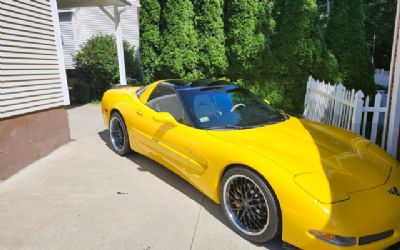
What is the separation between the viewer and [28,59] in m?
4.93

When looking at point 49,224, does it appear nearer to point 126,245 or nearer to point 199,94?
point 126,245

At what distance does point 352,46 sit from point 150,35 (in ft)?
17.3

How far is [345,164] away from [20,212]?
3372mm

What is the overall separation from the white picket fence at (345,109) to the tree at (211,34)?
2504 mm

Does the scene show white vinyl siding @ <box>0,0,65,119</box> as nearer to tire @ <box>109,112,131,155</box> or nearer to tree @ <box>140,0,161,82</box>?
tire @ <box>109,112,131,155</box>

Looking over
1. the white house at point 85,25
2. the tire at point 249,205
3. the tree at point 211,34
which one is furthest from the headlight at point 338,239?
the white house at point 85,25

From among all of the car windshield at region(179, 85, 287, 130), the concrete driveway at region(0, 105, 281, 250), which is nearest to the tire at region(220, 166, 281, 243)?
the concrete driveway at region(0, 105, 281, 250)

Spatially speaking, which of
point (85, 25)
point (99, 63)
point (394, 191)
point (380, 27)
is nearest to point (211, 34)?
point (99, 63)

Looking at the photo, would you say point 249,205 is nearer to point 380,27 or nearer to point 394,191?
point 394,191

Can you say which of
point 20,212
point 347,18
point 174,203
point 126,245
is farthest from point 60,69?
point 347,18

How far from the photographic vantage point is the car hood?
2586 mm

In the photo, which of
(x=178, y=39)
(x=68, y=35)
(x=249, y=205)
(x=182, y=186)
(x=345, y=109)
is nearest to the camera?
(x=249, y=205)

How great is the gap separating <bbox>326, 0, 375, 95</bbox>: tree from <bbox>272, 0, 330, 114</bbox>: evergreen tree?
0.47 metres

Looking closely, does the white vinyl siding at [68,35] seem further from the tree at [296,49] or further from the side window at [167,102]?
the side window at [167,102]
